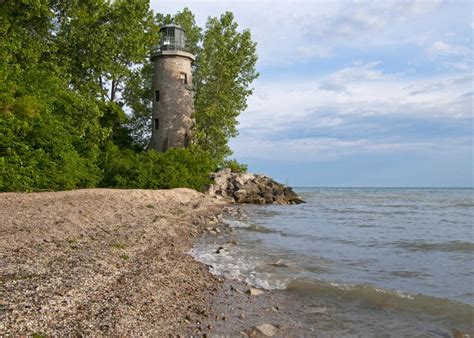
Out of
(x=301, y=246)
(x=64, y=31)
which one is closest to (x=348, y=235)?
(x=301, y=246)

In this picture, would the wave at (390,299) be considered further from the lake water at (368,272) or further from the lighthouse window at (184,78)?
the lighthouse window at (184,78)

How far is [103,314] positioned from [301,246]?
918 centimetres

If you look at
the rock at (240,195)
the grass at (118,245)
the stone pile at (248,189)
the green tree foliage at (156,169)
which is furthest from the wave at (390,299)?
→ the rock at (240,195)

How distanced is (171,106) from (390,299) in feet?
105

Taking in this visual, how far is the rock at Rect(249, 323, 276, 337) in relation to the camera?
17.3ft

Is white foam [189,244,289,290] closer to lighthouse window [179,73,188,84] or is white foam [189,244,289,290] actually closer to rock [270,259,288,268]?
rock [270,259,288,268]

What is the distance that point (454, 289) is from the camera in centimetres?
792

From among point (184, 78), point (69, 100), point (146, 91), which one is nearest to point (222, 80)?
point (184, 78)

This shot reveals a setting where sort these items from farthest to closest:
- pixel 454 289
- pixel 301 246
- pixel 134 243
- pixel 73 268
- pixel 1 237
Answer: pixel 301 246 < pixel 134 243 < pixel 1 237 < pixel 454 289 < pixel 73 268

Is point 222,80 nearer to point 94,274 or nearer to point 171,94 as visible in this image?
point 171,94

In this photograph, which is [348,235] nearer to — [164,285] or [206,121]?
[164,285]

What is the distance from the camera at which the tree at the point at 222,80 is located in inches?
1393

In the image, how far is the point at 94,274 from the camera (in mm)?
6551

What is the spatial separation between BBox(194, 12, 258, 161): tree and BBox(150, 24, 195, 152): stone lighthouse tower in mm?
1460
